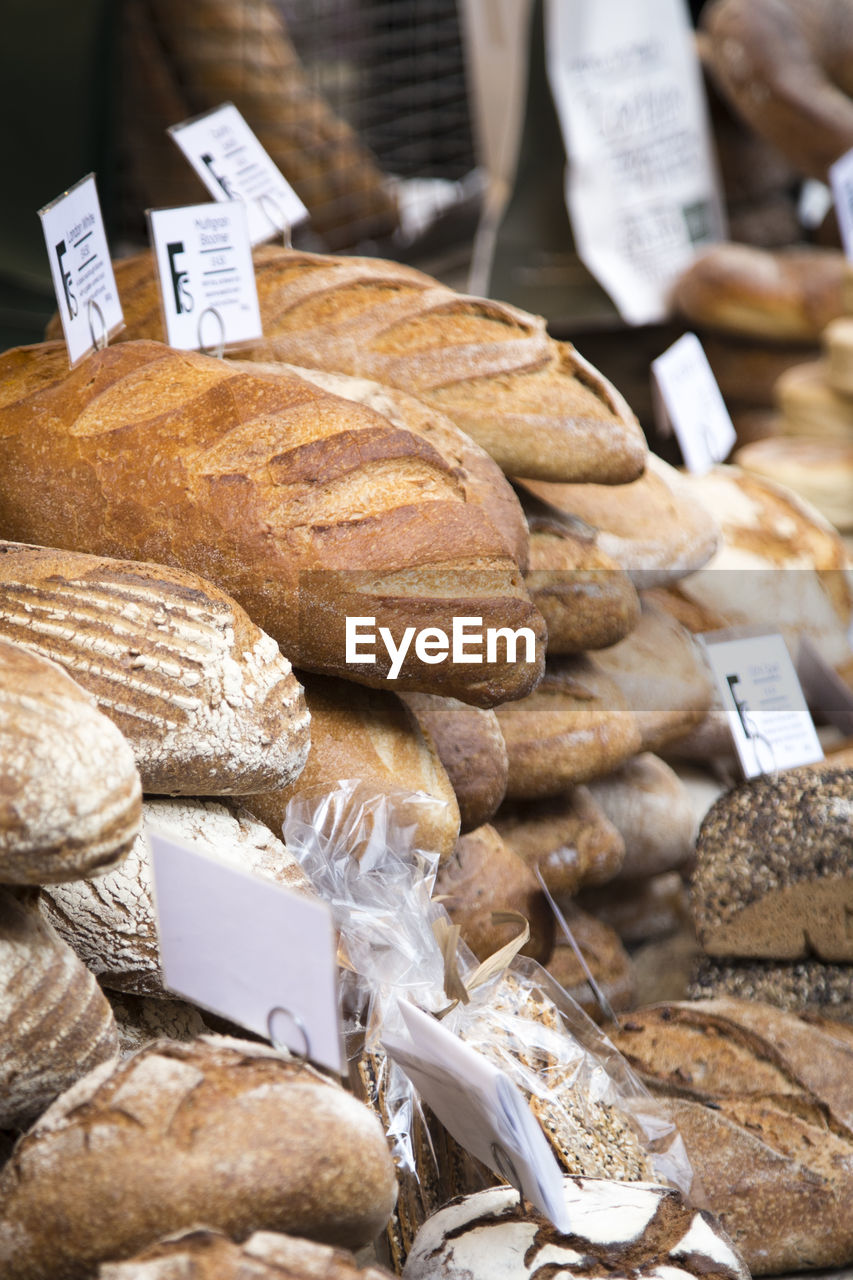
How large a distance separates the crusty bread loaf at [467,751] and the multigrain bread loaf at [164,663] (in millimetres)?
399

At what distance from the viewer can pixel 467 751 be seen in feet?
4.94

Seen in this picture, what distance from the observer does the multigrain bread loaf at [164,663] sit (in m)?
1.03

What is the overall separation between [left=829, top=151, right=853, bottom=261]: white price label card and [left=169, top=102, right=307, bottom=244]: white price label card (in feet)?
5.69

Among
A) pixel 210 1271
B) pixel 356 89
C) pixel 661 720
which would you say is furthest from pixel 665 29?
pixel 210 1271

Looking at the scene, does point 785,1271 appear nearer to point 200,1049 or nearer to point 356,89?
point 200,1049

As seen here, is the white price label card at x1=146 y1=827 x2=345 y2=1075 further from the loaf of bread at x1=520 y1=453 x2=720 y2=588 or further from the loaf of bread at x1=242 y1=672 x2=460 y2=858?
the loaf of bread at x1=520 y1=453 x2=720 y2=588

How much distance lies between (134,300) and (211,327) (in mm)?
211

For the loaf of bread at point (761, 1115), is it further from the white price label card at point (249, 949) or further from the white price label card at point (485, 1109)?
the white price label card at point (249, 949)

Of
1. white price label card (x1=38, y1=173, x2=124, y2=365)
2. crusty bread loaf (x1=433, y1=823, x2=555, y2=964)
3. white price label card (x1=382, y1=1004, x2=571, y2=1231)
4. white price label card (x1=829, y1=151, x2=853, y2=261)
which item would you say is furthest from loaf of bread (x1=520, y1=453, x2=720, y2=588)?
white price label card (x1=829, y1=151, x2=853, y2=261)

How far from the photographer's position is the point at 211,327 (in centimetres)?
152

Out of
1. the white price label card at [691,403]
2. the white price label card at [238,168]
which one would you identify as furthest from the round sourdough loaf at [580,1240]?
the white price label card at [691,403]

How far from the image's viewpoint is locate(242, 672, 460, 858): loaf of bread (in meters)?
1.31

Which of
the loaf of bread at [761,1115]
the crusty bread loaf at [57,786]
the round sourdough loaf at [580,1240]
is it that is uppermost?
the crusty bread loaf at [57,786]

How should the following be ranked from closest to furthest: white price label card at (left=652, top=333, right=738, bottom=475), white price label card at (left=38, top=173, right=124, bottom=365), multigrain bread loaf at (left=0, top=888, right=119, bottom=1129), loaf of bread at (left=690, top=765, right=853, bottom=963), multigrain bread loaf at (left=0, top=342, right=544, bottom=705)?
1. multigrain bread loaf at (left=0, top=888, right=119, bottom=1129)
2. multigrain bread loaf at (left=0, top=342, right=544, bottom=705)
3. white price label card at (left=38, top=173, right=124, bottom=365)
4. loaf of bread at (left=690, top=765, right=853, bottom=963)
5. white price label card at (left=652, top=333, right=738, bottom=475)
